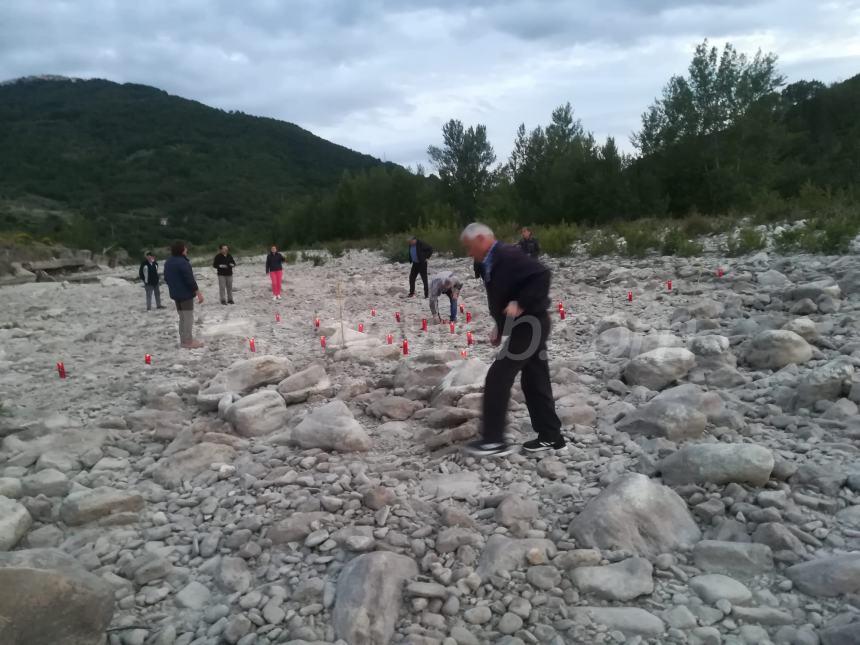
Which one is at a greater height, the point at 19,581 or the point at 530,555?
the point at 19,581

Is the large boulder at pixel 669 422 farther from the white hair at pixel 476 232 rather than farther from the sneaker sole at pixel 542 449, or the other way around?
the white hair at pixel 476 232

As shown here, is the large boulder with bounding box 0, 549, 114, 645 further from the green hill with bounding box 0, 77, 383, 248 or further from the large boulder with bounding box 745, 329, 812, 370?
the green hill with bounding box 0, 77, 383, 248

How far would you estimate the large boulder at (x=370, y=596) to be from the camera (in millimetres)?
2402

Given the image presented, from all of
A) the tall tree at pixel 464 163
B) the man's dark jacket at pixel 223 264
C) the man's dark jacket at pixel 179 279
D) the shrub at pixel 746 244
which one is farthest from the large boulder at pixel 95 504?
the tall tree at pixel 464 163

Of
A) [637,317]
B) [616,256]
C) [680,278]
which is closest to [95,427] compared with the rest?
[637,317]

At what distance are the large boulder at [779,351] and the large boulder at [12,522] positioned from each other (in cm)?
566

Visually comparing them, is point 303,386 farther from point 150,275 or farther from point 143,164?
point 143,164

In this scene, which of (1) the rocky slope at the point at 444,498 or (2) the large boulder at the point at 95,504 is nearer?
(1) the rocky slope at the point at 444,498

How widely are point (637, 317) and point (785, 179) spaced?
871 inches

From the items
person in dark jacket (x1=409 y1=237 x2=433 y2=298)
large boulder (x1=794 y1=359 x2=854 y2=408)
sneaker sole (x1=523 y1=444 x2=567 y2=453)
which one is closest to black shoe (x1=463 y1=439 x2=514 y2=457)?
sneaker sole (x1=523 y1=444 x2=567 y2=453)

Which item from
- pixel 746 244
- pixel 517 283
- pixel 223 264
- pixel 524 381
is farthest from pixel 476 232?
pixel 223 264

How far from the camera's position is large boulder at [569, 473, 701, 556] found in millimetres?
2766

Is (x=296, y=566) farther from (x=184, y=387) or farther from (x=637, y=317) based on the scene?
(x=637, y=317)

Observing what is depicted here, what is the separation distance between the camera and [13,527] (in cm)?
330
